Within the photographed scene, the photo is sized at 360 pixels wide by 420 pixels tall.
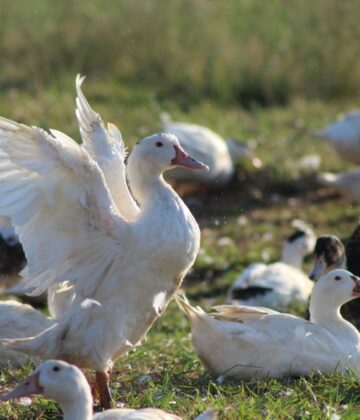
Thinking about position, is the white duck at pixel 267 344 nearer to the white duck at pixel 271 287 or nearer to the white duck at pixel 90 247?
the white duck at pixel 90 247

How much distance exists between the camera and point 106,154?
19.7 ft

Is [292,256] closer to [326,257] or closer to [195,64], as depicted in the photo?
[326,257]

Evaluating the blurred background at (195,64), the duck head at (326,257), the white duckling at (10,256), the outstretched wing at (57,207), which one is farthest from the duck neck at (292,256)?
the outstretched wing at (57,207)

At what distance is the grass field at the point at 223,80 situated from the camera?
11.3m

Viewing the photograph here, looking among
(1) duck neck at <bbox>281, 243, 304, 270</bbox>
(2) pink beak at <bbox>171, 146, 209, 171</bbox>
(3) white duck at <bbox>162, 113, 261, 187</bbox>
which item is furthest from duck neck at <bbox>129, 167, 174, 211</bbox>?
(3) white duck at <bbox>162, 113, 261, 187</bbox>

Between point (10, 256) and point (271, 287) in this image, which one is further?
point (10, 256)

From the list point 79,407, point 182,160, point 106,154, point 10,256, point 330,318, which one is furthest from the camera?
point 10,256

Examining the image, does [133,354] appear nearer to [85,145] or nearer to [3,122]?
[85,145]

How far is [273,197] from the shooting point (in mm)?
11609

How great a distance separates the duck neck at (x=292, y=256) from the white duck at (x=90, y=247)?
13.5 ft

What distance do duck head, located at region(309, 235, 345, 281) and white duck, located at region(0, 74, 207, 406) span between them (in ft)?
8.87

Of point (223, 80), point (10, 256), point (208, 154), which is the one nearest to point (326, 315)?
point (10, 256)

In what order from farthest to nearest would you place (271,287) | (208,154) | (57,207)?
(208,154) → (271,287) → (57,207)

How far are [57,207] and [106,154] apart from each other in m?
0.84
